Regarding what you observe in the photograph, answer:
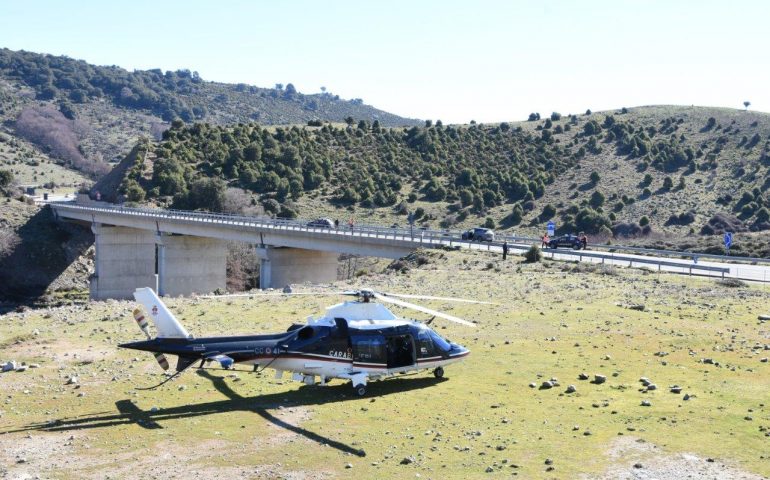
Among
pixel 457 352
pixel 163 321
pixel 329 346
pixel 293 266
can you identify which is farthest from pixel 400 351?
pixel 293 266

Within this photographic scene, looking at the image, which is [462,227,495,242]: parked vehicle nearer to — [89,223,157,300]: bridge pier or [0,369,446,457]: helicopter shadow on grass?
[89,223,157,300]: bridge pier

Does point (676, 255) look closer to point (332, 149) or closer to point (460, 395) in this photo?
point (460, 395)

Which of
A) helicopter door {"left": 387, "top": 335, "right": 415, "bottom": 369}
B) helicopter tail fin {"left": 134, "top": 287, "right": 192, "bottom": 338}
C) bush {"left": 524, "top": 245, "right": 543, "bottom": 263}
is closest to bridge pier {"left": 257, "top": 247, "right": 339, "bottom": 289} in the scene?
bush {"left": 524, "top": 245, "right": 543, "bottom": 263}

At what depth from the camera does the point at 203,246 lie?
8181 centimetres

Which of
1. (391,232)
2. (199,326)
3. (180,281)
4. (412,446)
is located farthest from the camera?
(180,281)

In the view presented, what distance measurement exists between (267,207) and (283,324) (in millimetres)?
70475

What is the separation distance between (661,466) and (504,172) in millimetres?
105747

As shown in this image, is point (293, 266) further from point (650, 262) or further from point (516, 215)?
point (516, 215)

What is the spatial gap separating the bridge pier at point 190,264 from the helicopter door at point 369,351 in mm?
55956

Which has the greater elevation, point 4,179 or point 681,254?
point 4,179

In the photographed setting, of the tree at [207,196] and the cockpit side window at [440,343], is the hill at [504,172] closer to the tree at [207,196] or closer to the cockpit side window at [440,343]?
the tree at [207,196]

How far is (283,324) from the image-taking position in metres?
35.4

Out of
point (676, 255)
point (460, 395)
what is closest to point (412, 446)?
point (460, 395)

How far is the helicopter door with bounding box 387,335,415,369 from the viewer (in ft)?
80.8
